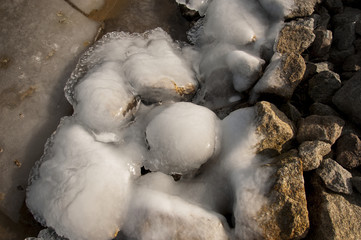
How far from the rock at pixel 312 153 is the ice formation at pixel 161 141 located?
243 millimetres

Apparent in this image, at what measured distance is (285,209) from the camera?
1.75 meters

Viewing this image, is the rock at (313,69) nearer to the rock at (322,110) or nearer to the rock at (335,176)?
the rock at (322,110)

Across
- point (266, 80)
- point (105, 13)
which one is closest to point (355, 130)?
point (266, 80)

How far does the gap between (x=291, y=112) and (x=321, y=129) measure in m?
0.24

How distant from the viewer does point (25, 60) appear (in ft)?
8.02

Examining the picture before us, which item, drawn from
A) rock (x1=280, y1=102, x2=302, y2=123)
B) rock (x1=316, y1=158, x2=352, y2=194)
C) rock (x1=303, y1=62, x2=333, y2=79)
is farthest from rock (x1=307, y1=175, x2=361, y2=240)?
rock (x1=303, y1=62, x2=333, y2=79)

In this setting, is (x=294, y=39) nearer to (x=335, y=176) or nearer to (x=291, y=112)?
(x=291, y=112)

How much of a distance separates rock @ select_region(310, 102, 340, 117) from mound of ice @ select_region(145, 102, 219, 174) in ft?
2.23

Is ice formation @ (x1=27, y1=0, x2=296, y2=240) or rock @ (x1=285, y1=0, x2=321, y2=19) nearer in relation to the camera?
ice formation @ (x1=27, y1=0, x2=296, y2=240)

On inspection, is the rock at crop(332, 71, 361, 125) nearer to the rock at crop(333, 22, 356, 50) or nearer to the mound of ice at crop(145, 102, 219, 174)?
the rock at crop(333, 22, 356, 50)

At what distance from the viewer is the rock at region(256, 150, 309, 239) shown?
1.74 m

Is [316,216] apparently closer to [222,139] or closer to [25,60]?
[222,139]

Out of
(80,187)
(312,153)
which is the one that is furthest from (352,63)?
(80,187)

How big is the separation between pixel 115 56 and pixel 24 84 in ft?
2.27
